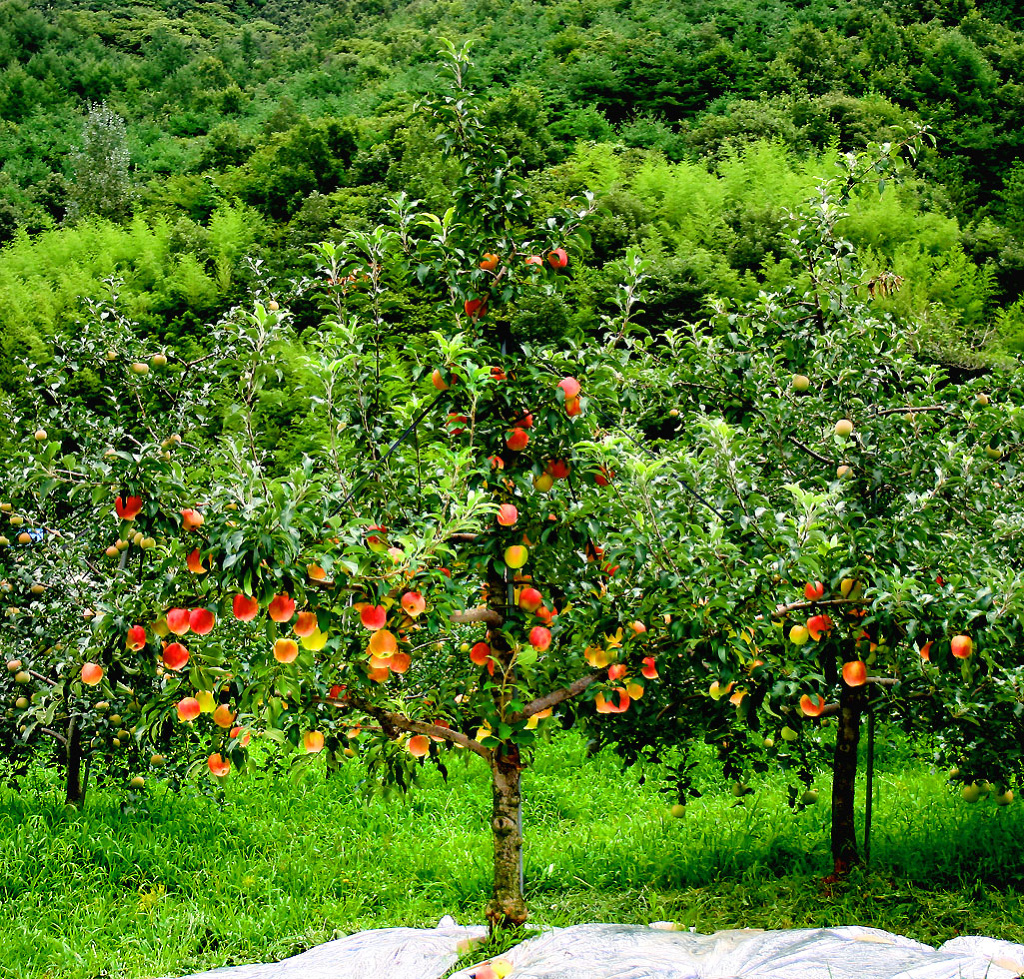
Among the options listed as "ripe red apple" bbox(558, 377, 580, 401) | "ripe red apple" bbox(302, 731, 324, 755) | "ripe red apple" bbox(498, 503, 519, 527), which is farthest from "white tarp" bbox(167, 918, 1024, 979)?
"ripe red apple" bbox(558, 377, 580, 401)

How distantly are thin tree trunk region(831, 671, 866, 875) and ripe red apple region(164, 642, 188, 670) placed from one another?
6.30ft

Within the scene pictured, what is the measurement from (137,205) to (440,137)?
12.3 m

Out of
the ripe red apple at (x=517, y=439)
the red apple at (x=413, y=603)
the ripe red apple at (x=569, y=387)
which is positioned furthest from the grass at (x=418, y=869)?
the ripe red apple at (x=569, y=387)

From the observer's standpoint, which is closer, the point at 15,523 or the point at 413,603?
the point at 413,603

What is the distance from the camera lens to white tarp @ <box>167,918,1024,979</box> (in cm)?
195

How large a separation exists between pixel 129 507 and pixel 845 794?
2.24m

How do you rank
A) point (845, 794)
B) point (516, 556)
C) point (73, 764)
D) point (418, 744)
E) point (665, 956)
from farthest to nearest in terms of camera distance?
point (73, 764) → point (845, 794) → point (418, 744) → point (665, 956) → point (516, 556)

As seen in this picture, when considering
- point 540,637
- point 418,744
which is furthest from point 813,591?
point 418,744

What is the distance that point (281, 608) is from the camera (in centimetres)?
167

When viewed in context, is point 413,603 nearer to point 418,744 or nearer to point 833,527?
point 418,744

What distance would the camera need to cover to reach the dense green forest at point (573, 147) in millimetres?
8875

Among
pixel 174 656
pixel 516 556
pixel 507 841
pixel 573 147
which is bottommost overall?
pixel 507 841

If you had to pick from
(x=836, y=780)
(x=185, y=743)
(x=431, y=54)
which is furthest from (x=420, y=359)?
(x=431, y=54)

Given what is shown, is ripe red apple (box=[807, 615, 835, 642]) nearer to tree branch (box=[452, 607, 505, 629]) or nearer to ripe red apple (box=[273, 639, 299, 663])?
tree branch (box=[452, 607, 505, 629])
